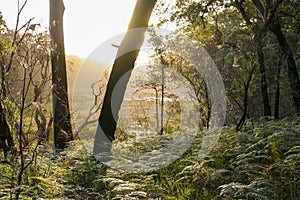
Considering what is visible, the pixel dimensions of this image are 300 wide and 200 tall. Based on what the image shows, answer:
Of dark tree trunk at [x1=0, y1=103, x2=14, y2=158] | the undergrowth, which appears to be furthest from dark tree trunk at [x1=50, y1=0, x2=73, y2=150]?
the undergrowth

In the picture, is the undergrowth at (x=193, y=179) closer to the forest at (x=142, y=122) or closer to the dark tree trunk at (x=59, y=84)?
the forest at (x=142, y=122)

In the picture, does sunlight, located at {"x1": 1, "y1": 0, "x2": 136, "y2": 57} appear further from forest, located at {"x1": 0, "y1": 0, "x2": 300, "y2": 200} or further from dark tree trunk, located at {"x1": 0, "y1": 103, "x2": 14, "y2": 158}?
dark tree trunk, located at {"x1": 0, "y1": 103, "x2": 14, "y2": 158}

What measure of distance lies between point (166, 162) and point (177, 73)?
1164 centimetres

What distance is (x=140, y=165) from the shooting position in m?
5.41

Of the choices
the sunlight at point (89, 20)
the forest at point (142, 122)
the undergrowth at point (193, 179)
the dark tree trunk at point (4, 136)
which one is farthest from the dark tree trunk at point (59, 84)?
the undergrowth at point (193, 179)

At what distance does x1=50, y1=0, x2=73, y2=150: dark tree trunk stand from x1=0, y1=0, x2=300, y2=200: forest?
0.03 m

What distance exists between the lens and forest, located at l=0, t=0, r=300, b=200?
4.33m

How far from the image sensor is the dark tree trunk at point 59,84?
29.9 ft

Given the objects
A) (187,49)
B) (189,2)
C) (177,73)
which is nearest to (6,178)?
(189,2)

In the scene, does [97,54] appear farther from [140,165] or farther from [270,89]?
[270,89]

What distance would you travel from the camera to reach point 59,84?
30.4ft

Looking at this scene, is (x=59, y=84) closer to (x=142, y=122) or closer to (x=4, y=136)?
(x=4, y=136)

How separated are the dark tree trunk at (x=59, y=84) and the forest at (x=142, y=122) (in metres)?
0.03

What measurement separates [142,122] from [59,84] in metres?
7.89
